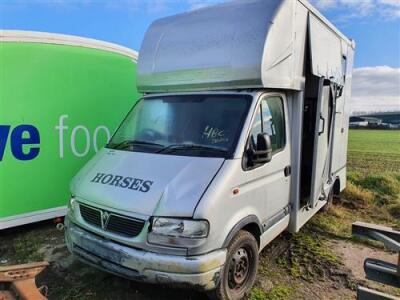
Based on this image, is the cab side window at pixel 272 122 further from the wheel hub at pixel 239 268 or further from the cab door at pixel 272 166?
the wheel hub at pixel 239 268

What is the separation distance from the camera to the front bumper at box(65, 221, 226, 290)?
3176mm

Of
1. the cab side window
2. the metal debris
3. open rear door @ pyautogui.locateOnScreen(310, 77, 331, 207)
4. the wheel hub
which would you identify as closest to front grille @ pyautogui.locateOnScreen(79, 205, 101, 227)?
the metal debris

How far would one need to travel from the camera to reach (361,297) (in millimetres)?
2631

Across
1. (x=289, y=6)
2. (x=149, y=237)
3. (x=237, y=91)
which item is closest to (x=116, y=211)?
(x=149, y=237)

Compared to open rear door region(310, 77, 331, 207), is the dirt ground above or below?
below

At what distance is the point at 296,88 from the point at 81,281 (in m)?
3.47

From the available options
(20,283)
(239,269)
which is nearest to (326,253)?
(239,269)

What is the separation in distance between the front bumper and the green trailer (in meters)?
2.68

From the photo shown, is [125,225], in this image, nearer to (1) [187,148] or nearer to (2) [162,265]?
(2) [162,265]

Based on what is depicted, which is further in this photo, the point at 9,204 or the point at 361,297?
the point at 9,204

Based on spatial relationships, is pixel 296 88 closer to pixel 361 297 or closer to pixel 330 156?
pixel 330 156

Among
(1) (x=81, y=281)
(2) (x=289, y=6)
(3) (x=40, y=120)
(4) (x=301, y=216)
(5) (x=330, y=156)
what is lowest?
(1) (x=81, y=281)

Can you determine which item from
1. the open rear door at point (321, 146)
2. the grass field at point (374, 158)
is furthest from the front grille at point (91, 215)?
the grass field at point (374, 158)

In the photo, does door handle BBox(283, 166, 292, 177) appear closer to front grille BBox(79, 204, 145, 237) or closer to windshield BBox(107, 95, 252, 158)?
windshield BBox(107, 95, 252, 158)
